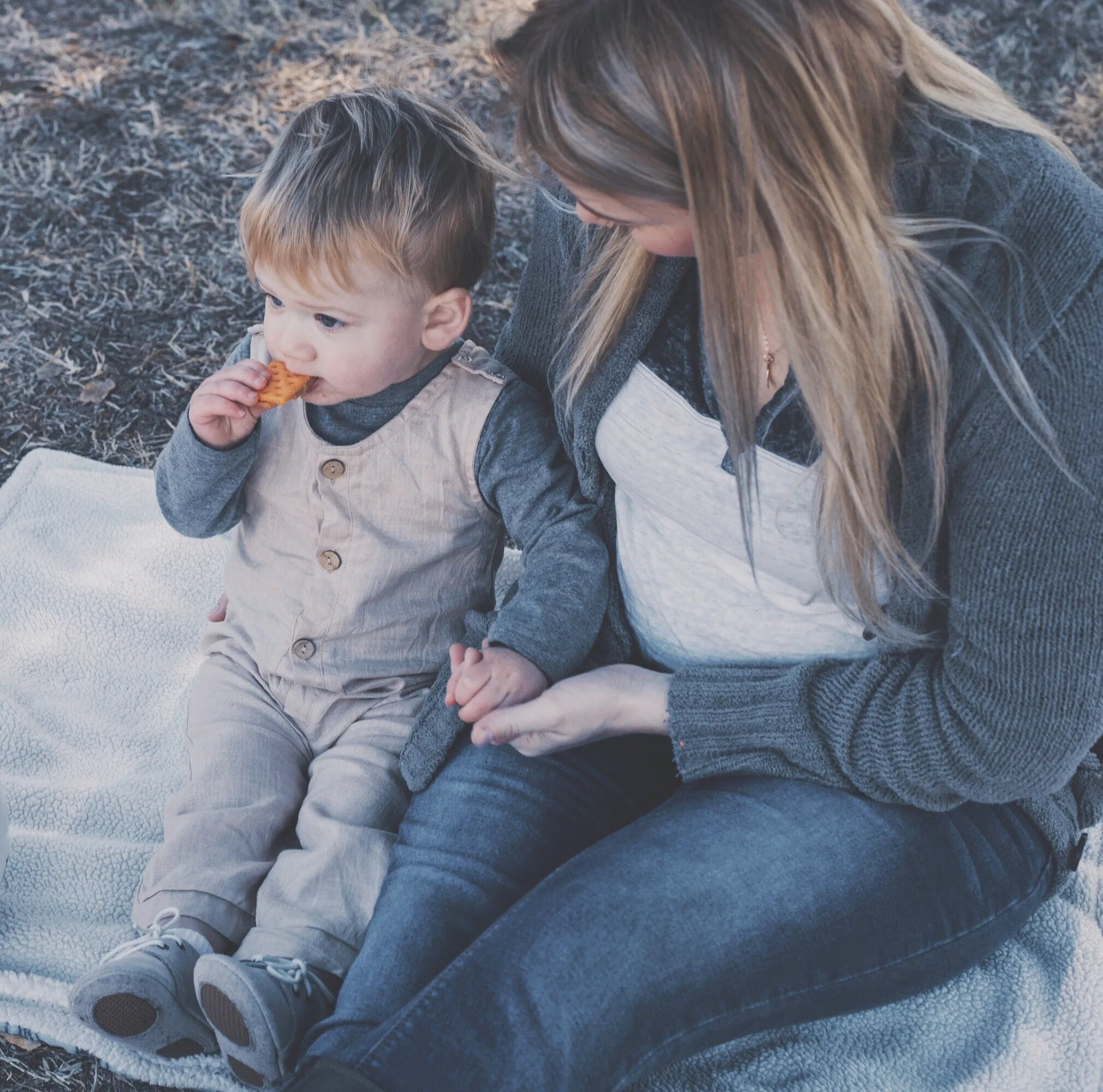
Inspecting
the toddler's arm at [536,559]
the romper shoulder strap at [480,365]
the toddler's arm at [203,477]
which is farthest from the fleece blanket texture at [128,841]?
the romper shoulder strap at [480,365]

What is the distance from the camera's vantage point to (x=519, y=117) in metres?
1.30

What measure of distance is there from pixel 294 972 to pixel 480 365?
2.75 ft

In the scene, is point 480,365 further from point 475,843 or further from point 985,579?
point 985,579

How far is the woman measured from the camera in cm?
122

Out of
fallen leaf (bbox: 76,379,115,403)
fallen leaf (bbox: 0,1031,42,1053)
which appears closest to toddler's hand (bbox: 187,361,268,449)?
fallen leaf (bbox: 0,1031,42,1053)

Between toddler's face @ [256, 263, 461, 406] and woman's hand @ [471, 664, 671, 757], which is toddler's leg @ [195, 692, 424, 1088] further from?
toddler's face @ [256, 263, 461, 406]

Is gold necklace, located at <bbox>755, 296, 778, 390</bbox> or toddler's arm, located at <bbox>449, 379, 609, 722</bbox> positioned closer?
gold necklace, located at <bbox>755, 296, 778, 390</bbox>

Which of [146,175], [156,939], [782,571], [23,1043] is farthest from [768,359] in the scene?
[146,175]

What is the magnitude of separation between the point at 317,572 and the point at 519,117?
0.76m

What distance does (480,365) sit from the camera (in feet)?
5.90

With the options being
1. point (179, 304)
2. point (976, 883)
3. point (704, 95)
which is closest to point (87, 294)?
point (179, 304)

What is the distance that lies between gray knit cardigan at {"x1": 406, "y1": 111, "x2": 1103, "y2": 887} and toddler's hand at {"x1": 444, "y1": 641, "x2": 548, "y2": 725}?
0.19 meters

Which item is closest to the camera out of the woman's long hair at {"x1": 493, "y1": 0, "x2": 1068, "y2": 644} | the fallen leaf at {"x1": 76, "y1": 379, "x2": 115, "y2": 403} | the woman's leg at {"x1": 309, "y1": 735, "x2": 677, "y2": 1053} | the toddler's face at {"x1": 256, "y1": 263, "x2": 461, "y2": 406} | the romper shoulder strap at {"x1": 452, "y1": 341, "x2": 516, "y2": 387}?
the woman's long hair at {"x1": 493, "y1": 0, "x2": 1068, "y2": 644}

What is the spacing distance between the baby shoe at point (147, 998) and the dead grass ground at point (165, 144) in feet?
4.50
